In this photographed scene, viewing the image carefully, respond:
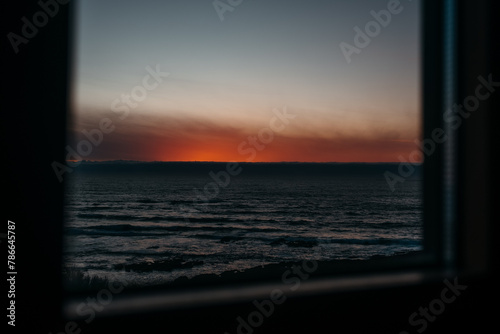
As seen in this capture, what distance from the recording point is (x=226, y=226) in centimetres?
2219

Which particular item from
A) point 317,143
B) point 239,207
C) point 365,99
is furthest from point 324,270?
point 365,99

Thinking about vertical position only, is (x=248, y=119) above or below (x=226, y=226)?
above

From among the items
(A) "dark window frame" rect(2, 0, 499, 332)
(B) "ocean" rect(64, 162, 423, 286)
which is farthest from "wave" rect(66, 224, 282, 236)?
(A) "dark window frame" rect(2, 0, 499, 332)

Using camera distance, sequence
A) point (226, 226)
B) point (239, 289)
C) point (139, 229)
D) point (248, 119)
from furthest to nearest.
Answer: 1. point (248, 119)
2. point (226, 226)
3. point (139, 229)
4. point (239, 289)

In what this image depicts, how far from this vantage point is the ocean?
15766 millimetres

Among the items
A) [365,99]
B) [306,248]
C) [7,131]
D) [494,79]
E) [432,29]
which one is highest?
[365,99]

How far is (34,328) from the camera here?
1.27 m

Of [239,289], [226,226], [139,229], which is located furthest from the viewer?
[226,226]

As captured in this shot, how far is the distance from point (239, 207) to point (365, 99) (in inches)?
599

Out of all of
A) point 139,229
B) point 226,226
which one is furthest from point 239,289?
point 226,226

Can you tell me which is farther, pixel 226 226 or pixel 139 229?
pixel 226 226

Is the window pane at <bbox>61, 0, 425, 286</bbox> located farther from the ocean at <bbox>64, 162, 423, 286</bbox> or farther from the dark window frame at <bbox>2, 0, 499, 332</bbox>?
the dark window frame at <bbox>2, 0, 499, 332</bbox>

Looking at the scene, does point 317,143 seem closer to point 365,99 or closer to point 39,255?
point 365,99

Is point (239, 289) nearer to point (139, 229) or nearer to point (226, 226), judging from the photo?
point (139, 229)
